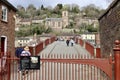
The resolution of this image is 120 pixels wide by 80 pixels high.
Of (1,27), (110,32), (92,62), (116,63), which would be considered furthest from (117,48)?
(1,27)

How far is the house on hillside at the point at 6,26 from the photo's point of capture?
24688 millimetres

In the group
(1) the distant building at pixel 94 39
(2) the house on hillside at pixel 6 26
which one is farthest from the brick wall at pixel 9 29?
(1) the distant building at pixel 94 39

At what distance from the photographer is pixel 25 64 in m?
8.73

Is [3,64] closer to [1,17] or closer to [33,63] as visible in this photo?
[33,63]

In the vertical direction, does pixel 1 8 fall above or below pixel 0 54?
above

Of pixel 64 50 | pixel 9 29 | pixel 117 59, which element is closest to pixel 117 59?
pixel 117 59

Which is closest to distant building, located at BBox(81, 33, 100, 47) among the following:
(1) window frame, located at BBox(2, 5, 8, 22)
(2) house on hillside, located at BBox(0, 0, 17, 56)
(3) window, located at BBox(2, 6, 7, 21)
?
(2) house on hillside, located at BBox(0, 0, 17, 56)

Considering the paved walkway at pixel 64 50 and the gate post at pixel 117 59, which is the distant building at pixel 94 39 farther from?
the gate post at pixel 117 59

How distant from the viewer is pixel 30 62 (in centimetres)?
873

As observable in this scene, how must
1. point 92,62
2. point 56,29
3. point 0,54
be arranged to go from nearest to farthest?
point 92,62 → point 0,54 → point 56,29

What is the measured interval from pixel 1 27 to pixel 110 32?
11.3 meters

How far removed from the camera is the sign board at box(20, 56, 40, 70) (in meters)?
8.70

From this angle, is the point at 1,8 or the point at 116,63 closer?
the point at 116,63

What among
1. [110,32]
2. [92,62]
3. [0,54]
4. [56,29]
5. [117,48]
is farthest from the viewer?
[56,29]
